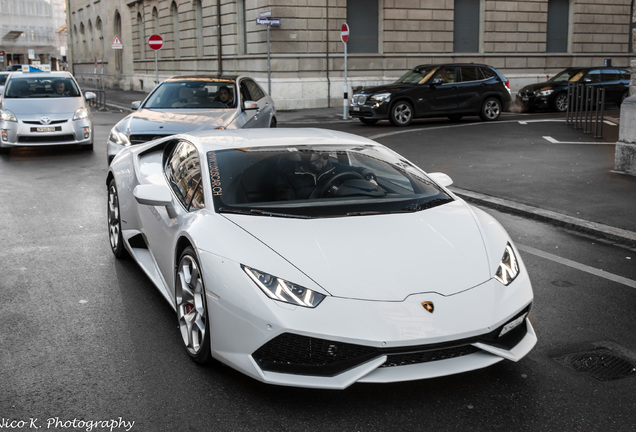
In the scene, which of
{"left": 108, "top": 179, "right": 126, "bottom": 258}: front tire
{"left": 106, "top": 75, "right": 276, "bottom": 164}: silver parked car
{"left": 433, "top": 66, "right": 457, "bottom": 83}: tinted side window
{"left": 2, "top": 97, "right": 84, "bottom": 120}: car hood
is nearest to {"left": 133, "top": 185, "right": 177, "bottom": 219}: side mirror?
{"left": 108, "top": 179, "right": 126, "bottom": 258}: front tire

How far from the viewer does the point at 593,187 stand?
393 inches

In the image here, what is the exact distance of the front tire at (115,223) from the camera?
6.54 m

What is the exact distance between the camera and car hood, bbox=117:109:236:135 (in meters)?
11.5

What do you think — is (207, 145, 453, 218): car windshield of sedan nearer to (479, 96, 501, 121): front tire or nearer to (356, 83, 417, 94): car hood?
(356, 83, 417, 94): car hood

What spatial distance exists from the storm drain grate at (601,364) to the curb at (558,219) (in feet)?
10.1

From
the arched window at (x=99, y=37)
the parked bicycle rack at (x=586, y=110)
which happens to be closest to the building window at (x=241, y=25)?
the parked bicycle rack at (x=586, y=110)

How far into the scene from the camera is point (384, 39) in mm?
29656

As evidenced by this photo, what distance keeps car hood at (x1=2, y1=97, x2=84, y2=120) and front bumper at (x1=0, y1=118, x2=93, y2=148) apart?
159 mm

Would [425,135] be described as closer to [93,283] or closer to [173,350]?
[93,283]

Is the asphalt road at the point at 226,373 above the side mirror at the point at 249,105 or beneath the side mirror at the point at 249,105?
beneath

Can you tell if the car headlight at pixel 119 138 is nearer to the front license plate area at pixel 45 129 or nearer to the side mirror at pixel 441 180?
the front license plate area at pixel 45 129

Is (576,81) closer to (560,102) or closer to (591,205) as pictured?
(560,102)

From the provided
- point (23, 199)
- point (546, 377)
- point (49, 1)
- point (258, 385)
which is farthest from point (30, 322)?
point (49, 1)

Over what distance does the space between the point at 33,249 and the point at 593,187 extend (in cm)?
693
